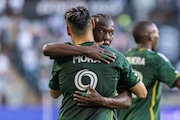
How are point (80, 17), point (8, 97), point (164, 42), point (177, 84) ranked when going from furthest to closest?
point (164, 42) → point (8, 97) → point (177, 84) → point (80, 17)

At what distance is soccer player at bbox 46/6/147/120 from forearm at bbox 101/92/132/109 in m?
0.04

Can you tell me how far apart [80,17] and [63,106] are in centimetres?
68

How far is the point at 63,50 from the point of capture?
14.0 ft

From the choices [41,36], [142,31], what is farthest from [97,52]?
[41,36]

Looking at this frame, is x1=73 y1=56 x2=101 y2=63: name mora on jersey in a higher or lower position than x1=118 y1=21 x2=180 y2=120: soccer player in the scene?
higher

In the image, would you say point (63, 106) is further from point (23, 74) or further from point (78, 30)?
point (23, 74)

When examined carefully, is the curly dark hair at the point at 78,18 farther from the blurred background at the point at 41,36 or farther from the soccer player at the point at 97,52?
the blurred background at the point at 41,36

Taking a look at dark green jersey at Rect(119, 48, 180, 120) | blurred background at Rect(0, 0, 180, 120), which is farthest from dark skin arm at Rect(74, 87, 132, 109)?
blurred background at Rect(0, 0, 180, 120)

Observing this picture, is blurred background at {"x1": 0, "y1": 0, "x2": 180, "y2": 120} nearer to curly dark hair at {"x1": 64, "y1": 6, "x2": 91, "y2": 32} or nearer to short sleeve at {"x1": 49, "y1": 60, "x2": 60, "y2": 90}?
short sleeve at {"x1": 49, "y1": 60, "x2": 60, "y2": 90}

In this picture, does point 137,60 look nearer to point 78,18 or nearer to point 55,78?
point 55,78

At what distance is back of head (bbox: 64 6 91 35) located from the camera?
162 inches

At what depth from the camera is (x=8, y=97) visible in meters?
14.2

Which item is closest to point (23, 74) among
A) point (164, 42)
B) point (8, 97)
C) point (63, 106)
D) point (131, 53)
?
point (8, 97)

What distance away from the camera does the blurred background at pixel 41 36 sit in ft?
47.0
